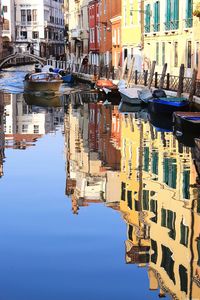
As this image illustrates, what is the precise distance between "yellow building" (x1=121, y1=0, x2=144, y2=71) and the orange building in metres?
3.25

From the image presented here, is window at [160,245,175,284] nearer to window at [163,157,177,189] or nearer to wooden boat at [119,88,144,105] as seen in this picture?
window at [163,157,177,189]

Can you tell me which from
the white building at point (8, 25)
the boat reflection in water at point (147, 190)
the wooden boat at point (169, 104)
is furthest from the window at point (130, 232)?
the white building at point (8, 25)

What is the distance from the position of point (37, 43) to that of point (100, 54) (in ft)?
203

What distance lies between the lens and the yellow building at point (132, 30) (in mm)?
46656

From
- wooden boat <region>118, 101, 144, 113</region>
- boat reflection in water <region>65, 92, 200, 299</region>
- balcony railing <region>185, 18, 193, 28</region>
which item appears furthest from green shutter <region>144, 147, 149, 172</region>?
balcony railing <region>185, 18, 193, 28</region>

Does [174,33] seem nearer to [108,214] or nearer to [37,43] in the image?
[108,214]

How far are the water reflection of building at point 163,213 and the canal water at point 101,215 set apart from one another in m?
0.02

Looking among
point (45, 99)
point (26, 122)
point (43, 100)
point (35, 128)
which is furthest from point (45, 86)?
point (35, 128)

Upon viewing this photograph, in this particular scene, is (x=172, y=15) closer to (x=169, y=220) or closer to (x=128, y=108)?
(x=128, y=108)

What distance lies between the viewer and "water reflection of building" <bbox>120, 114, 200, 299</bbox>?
9.97 m

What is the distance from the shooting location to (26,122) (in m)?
32.8

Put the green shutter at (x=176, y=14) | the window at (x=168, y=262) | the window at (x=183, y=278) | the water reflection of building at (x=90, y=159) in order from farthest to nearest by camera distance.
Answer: the green shutter at (x=176, y=14) < the water reflection of building at (x=90, y=159) < the window at (x=168, y=262) < the window at (x=183, y=278)

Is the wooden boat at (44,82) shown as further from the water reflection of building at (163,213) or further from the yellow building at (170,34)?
the water reflection of building at (163,213)

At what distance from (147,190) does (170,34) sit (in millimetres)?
24917
